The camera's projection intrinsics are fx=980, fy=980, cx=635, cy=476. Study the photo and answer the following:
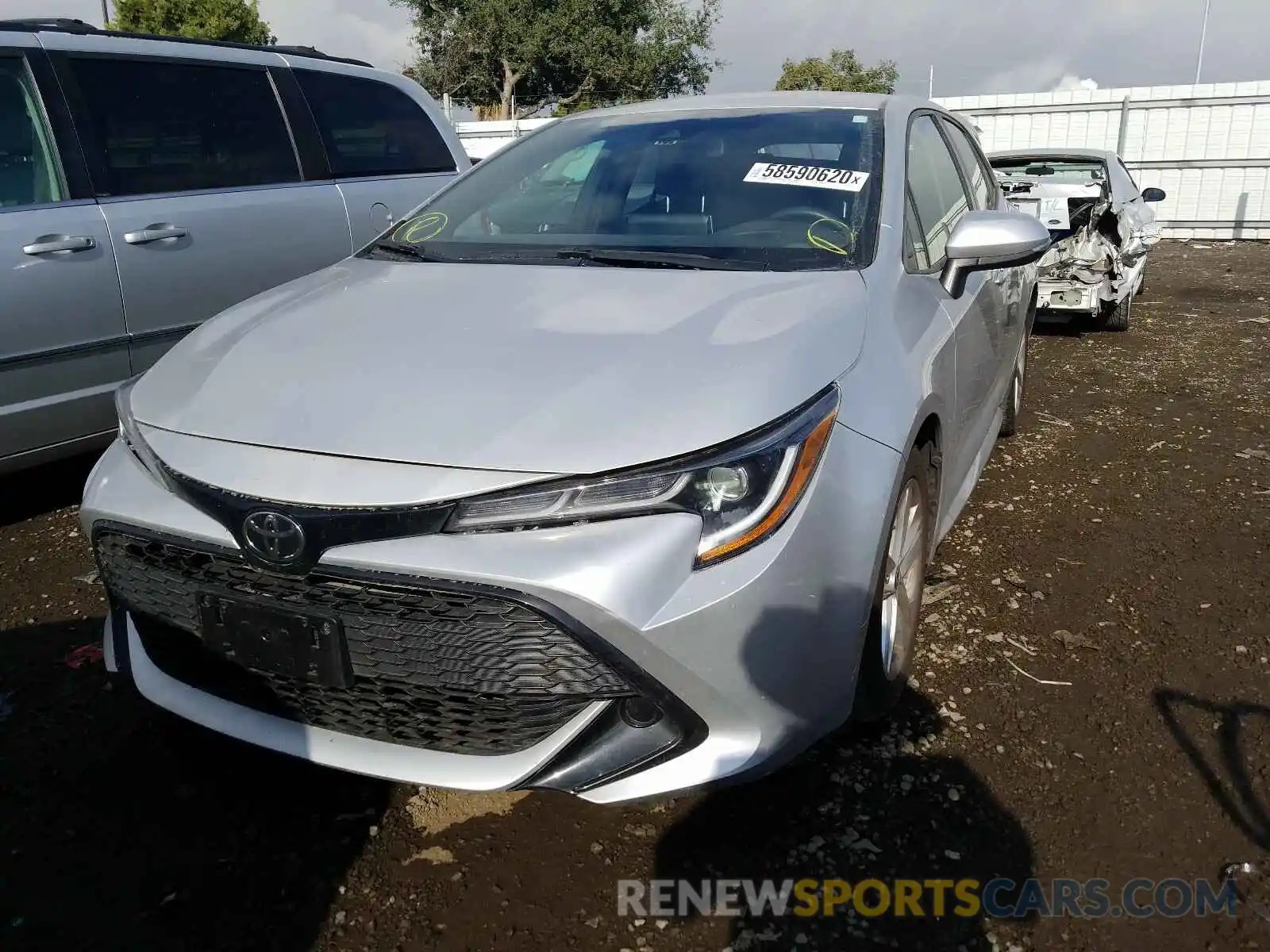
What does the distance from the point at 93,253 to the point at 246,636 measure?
250 centimetres

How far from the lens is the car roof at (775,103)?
3.10 metres

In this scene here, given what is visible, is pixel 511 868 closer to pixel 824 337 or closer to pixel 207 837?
pixel 207 837

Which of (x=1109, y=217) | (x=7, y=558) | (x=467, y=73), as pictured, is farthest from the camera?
(x=467, y=73)

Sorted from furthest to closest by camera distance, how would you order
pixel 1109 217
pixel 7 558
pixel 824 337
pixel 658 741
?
pixel 1109 217, pixel 7 558, pixel 824 337, pixel 658 741

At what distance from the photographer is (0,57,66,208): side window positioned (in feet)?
11.9

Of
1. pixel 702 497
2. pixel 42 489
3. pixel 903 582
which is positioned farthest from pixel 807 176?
pixel 42 489

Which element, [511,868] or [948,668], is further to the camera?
[948,668]

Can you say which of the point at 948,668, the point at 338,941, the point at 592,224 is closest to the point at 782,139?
the point at 592,224

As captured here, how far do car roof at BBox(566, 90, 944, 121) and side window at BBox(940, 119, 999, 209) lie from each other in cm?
35

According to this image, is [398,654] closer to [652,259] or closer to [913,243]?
[652,259]

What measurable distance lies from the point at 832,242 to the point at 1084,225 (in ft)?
19.0

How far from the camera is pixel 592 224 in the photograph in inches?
114

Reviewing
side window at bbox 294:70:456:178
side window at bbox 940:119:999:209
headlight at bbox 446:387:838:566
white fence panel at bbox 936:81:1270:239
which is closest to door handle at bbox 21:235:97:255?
side window at bbox 294:70:456:178

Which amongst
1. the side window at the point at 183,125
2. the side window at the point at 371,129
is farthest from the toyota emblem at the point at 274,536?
the side window at the point at 371,129
